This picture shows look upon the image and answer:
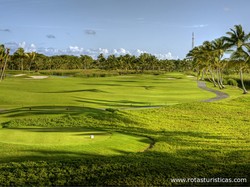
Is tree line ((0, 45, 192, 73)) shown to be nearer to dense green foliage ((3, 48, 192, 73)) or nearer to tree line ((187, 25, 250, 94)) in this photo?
dense green foliage ((3, 48, 192, 73))

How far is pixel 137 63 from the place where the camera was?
6422 inches

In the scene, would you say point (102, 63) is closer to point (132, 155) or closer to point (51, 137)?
point (51, 137)

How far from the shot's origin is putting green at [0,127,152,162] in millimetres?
13031

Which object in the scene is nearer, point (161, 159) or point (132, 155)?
point (161, 159)

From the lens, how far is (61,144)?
14906mm

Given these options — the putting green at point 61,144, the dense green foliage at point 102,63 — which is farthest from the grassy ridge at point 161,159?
the dense green foliage at point 102,63

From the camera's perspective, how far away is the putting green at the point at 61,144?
42.8 ft

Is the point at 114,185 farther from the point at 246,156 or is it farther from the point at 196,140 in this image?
the point at 196,140

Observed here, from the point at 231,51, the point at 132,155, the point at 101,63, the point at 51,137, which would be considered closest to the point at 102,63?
the point at 101,63

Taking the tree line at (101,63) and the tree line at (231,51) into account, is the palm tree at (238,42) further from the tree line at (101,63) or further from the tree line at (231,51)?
the tree line at (101,63)

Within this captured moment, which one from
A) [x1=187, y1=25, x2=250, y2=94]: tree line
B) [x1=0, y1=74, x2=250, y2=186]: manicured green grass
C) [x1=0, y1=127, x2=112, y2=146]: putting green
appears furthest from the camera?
[x1=187, y1=25, x2=250, y2=94]: tree line

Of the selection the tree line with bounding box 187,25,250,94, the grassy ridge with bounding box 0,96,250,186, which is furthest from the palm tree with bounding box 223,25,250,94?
the grassy ridge with bounding box 0,96,250,186

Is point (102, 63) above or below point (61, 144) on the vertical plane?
above

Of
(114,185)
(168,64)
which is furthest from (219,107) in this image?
(168,64)
